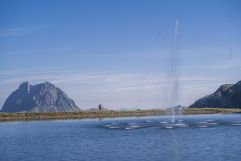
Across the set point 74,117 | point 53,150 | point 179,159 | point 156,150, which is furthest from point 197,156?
point 74,117

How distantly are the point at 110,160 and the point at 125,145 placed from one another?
513 inches

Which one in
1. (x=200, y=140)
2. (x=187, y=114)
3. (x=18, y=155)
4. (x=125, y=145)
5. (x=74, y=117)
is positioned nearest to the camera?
(x=18, y=155)

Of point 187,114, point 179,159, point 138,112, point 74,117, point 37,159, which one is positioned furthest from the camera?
point 187,114

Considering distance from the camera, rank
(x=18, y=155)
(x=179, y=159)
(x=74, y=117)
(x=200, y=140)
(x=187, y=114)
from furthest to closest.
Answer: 1. (x=187, y=114)
2. (x=74, y=117)
3. (x=200, y=140)
4. (x=18, y=155)
5. (x=179, y=159)

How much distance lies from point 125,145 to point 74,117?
104054mm

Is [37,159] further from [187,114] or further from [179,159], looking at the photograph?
[187,114]

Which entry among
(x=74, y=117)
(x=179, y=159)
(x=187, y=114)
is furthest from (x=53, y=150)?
(x=187, y=114)

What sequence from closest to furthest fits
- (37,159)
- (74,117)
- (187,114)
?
(37,159) < (74,117) < (187,114)

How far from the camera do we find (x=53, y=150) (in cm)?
5203

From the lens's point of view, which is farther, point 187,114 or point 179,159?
point 187,114

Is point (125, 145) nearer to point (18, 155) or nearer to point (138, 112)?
point (18, 155)

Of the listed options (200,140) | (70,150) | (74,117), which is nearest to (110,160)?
(70,150)

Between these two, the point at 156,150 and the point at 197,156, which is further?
the point at 156,150

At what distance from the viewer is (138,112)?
170m
